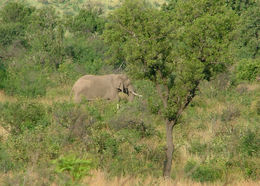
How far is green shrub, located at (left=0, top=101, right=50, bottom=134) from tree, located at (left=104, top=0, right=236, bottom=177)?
3925mm

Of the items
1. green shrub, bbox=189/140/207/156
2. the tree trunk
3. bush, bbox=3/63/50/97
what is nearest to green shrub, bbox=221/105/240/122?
green shrub, bbox=189/140/207/156

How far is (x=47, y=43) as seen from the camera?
25094 millimetres

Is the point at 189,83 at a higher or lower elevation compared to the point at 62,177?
higher

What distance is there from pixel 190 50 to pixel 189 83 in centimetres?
63

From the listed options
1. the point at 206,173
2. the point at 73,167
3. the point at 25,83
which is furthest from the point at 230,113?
the point at 73,167

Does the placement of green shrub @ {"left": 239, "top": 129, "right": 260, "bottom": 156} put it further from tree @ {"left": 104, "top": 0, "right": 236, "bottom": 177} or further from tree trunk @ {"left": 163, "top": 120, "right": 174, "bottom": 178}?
tree @ {"left": 104, "top": 0, "right": 236, "bottom": 177}

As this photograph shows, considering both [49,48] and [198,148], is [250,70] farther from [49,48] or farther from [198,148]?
[49,48]

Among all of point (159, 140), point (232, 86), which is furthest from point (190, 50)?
point (232, 86)

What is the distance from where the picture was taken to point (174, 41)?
988cm

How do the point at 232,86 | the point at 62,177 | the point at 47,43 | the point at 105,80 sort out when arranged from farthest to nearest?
the point at 47,43 < the point at 232,86 < the point at 105,80 < the point at 62,177

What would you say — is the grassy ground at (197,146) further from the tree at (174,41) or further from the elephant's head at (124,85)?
the tree at (174,41)

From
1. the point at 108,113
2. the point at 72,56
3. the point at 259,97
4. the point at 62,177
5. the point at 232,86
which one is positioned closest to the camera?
the point at 62,177

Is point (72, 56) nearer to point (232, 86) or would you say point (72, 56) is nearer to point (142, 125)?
point (232, 86)

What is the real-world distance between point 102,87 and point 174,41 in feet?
27.4
